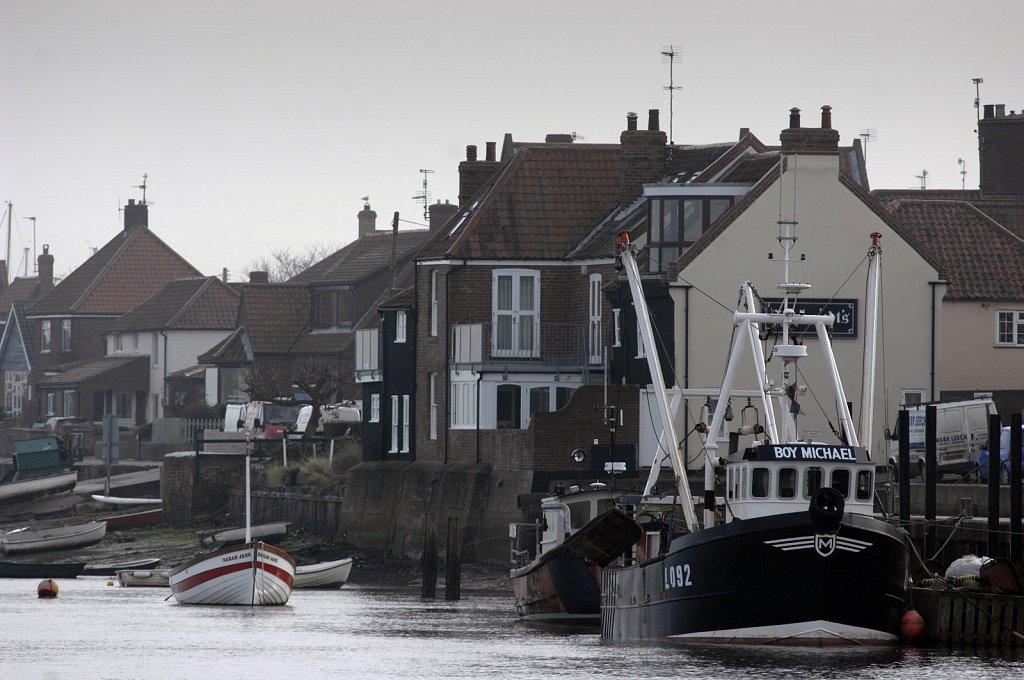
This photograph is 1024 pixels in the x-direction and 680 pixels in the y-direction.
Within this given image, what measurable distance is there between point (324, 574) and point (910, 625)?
1159 inches

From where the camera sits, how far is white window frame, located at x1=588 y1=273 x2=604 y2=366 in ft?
219

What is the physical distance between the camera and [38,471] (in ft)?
316

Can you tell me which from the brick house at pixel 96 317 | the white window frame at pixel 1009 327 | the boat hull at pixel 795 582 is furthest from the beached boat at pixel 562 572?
the brick house at pixel 96 317

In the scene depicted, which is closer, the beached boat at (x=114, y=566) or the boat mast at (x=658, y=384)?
the boat mast at (x=658, y=384)

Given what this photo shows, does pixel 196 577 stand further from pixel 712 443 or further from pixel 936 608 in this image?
pixel 936 608

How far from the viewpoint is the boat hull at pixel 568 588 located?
50.8 m

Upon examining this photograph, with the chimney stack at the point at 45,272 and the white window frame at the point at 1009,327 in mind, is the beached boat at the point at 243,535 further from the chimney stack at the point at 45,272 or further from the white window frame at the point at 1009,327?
the chimney stack at the point at 45,272

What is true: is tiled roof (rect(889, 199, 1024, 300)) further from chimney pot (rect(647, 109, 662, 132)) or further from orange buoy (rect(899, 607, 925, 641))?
orange buoy (rect(899, 607, 925, 641))

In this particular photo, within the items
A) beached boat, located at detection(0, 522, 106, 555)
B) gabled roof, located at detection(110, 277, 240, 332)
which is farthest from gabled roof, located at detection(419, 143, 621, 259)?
gabled roof, located at detection(110, 277, 240, 332)

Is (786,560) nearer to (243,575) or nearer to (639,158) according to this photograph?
(243,575)

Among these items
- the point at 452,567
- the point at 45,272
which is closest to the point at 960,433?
the point at 452,567

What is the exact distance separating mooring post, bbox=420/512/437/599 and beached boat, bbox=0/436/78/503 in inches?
1481

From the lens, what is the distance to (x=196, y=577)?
59.8 m

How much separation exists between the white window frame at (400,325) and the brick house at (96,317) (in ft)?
152
